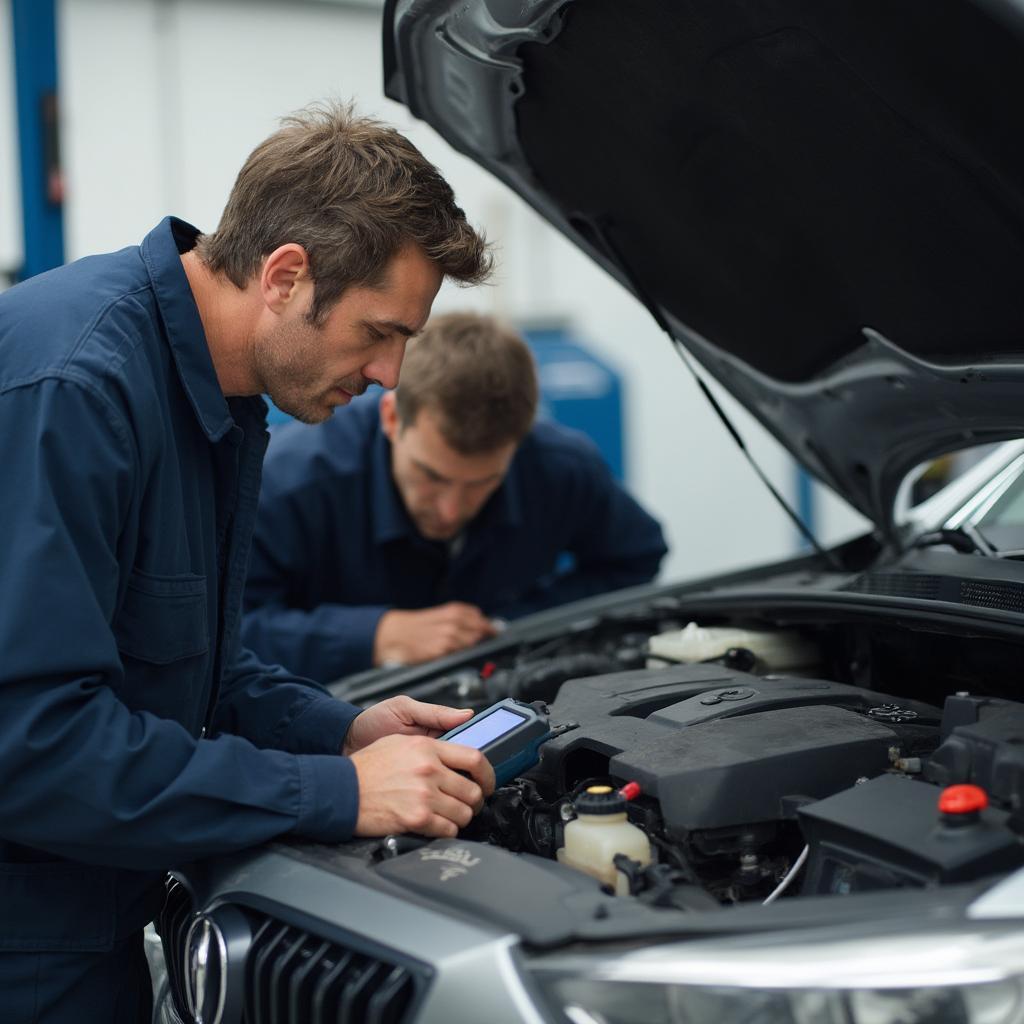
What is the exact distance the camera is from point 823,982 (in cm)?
109

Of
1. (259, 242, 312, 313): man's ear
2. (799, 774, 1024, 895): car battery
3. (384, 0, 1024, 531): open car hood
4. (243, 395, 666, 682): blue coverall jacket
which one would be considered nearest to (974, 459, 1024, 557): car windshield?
(384, 0, 1024, 531): open car hood

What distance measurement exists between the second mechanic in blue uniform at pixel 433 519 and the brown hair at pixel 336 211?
3.22ft

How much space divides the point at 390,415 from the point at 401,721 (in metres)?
1.27

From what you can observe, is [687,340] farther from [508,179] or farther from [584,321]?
[584,321]

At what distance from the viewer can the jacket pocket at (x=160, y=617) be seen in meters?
1.52

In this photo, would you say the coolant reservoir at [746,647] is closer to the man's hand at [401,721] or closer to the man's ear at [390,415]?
the man's hand at [401,721]

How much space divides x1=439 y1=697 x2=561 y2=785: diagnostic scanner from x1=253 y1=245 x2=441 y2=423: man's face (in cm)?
45

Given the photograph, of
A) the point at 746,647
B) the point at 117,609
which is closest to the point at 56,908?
the point at 117,609

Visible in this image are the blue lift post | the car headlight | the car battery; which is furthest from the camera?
the blue lift post

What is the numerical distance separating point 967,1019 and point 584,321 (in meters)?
5.18

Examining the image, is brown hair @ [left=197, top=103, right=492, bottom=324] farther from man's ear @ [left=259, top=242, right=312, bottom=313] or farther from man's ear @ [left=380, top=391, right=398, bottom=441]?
man's ear @ [left=380, top=391, right=398, bottom=441]

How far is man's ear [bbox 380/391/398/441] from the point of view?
9.59ft

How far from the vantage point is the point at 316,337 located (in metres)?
1.63

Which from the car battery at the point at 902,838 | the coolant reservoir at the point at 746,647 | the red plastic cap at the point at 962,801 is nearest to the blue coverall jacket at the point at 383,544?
the coolant reservoir at the point at 746,647
